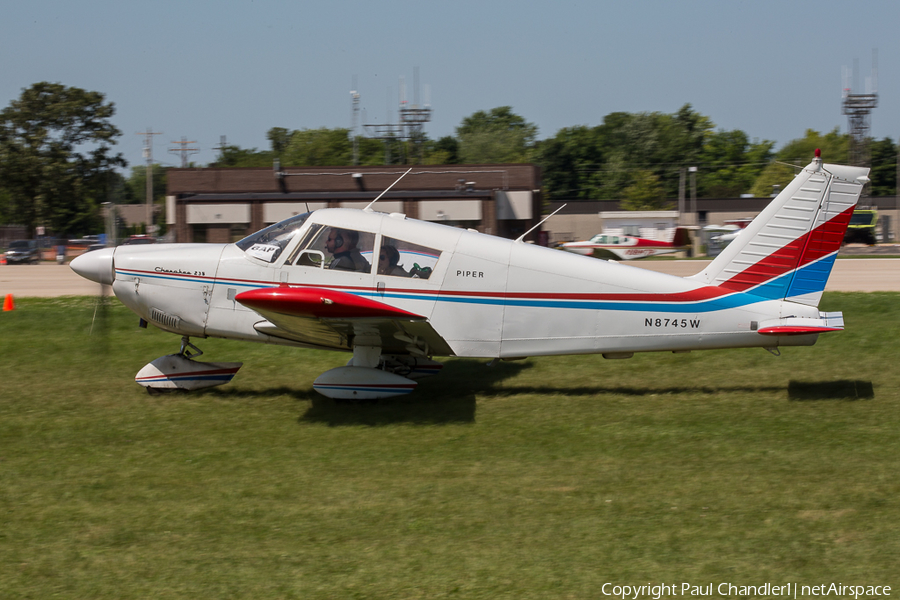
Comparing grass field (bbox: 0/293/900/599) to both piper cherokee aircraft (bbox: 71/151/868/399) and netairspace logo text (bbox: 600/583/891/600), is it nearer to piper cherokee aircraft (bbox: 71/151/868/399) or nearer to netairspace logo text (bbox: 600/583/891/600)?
netairspace logo text (bbox: 600/583/891/600)

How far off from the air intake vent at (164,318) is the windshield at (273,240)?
1.11m

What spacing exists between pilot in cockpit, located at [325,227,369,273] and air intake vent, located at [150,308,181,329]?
77.0 inches

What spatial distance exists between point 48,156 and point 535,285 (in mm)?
58084

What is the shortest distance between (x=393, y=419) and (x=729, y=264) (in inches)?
158

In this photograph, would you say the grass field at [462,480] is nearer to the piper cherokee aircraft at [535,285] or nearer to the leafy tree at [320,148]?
the piper cherokee aircraft at [535,285]

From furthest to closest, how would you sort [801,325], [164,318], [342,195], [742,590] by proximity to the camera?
[342,195], [164,318], [801,325], [742,590]

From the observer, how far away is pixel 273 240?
839 centimetres

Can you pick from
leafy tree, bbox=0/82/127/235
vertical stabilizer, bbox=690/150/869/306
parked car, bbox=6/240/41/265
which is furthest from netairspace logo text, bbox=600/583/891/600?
leafy tree, bbox=0/82/127/235

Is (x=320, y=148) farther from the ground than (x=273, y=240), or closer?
farther from the ground

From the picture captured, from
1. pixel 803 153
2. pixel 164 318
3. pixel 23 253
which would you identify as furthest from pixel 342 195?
pixel 803 153

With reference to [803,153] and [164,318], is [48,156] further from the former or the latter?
[803,153]

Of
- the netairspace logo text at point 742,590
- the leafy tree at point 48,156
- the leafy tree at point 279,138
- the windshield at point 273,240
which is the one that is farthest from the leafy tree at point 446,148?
the netairspace logo text at point 742,590

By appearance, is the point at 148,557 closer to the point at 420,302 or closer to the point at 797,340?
the point at 420,302

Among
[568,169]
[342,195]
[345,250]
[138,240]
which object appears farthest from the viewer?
[568,169]
